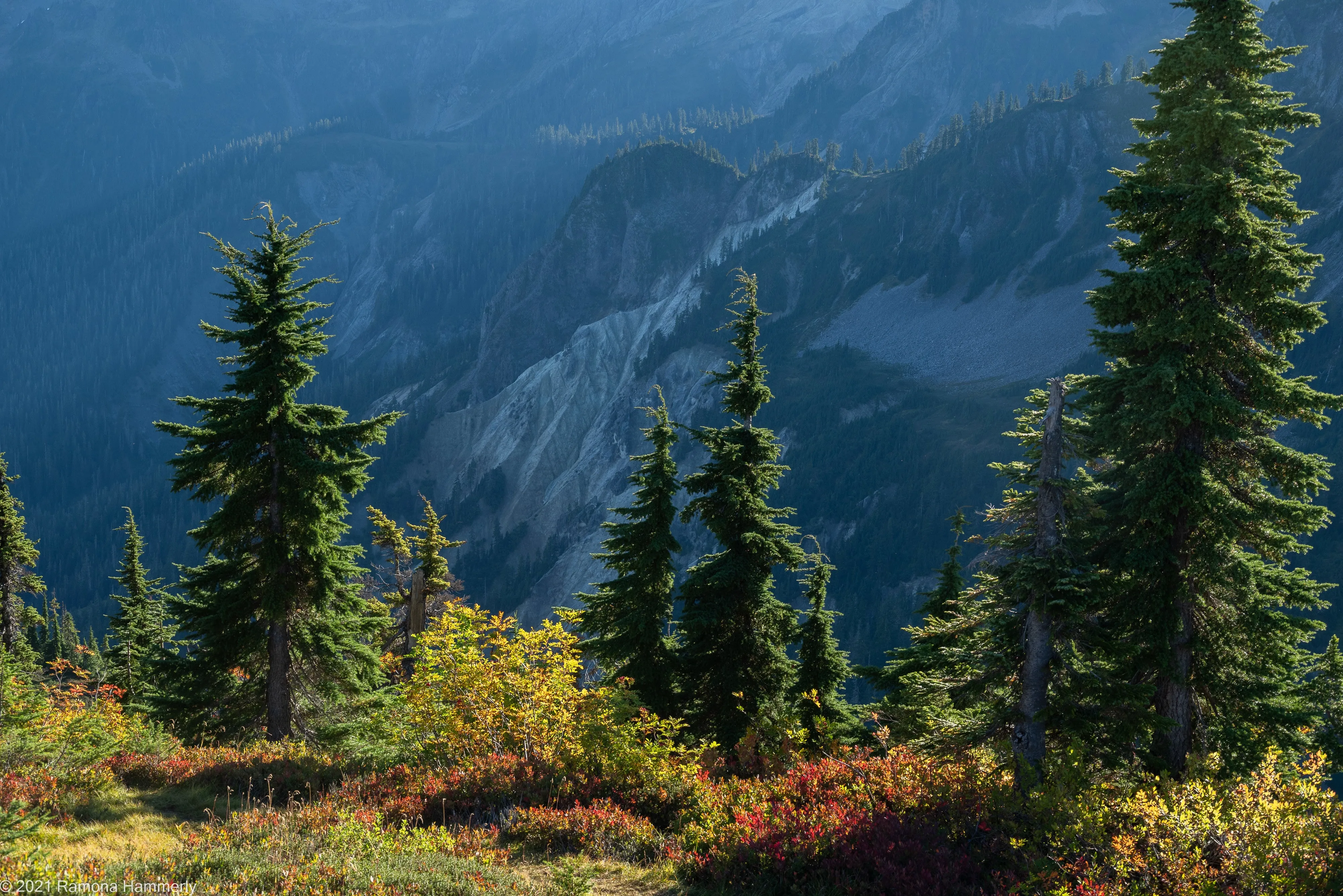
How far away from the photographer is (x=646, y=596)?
20391 mm

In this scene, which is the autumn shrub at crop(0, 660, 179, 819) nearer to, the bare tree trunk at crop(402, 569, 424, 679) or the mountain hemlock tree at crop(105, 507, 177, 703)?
the bare tree trunk at crop(402, 569, 424, 679)

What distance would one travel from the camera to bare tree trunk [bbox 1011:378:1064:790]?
11688 millimetres

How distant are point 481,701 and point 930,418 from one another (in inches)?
4917

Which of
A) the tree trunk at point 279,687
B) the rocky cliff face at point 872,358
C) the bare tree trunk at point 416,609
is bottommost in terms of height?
the tree trunk at point 279,687

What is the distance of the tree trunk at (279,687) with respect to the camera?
18422mm

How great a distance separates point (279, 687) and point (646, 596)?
798 cm

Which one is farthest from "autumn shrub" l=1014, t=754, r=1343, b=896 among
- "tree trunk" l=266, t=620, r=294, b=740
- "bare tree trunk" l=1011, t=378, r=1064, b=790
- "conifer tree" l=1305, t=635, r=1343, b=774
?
"tree trunk" l=266, t=620, r=294, b=740

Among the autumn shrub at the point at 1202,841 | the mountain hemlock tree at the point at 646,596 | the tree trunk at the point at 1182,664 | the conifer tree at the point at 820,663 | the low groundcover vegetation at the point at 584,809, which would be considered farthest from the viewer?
the conifer tree at the point at 820,663

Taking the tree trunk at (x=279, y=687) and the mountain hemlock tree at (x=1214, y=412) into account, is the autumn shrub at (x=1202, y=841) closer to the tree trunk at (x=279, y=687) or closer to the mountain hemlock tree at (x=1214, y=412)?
the mountain hemlock tree at (x=1214, y=412)

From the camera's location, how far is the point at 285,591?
59.1 feet

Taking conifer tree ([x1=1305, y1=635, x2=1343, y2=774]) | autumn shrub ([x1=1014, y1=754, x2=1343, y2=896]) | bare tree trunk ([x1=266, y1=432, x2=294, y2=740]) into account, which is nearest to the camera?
autumn shrub ([x1=1014, y1=754, x2=1343, y2=896])

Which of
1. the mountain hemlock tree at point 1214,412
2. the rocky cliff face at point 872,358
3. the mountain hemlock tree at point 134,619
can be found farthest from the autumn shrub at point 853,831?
the rocky cliff face at point 872,358

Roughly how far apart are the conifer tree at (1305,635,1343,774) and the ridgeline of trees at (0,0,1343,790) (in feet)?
0.83

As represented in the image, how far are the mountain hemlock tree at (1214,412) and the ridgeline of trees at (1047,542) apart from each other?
0.04 metres
